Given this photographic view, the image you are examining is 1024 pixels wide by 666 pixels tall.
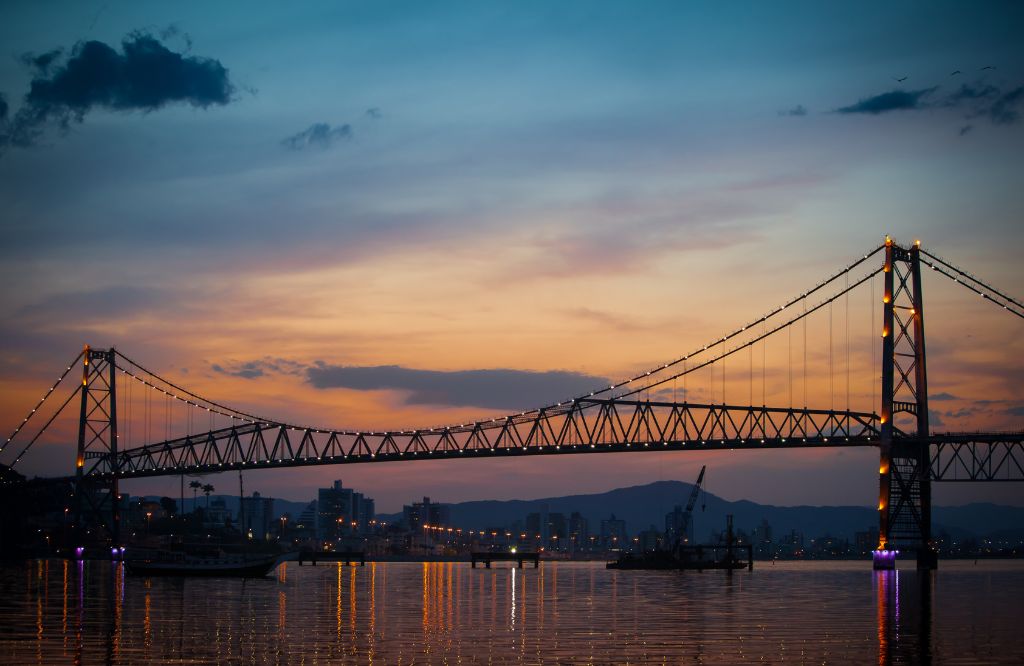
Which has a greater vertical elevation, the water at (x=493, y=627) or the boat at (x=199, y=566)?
the water at (x=493, y=627)

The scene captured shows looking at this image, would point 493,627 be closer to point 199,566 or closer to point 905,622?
point 905,622

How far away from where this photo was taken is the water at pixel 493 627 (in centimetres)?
3647

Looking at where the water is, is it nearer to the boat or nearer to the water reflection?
the water reflection

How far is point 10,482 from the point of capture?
510 feet

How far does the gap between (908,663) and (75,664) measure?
22.5 m

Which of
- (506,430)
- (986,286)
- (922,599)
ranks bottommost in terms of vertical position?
(922,599)

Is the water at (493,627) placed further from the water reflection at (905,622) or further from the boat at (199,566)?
the boat at (199,566)

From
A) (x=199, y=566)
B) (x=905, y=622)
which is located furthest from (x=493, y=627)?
(x=199, y=566)

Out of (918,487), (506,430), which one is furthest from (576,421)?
(918,487)

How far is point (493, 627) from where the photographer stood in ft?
157

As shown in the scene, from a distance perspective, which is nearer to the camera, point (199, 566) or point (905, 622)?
point (905, 622)

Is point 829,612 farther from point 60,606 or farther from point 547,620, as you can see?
point 60,606

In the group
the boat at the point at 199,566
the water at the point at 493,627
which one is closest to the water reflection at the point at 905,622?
the water at the point at 493,627

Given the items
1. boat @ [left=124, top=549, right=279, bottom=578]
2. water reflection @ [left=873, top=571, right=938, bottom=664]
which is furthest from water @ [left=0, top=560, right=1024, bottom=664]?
boat @ [left=124, top=549, right=279, bottom=578]
